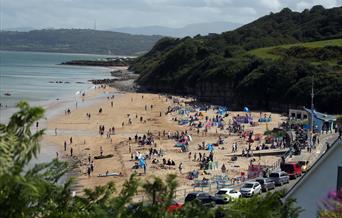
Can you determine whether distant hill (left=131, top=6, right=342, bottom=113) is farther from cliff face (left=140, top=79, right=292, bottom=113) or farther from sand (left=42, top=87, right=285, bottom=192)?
sand (left=42, top=87, right=285, bottom=192)

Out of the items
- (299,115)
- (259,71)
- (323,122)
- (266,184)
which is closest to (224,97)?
(259,71)

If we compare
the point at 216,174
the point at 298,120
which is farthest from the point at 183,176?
the point at 298,120

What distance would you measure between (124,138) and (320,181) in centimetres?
4071

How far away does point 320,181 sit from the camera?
10492mm

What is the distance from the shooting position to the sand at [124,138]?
36000 mm

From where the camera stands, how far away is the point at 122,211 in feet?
20.0

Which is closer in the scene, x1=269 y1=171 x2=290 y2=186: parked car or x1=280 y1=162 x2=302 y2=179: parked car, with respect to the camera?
x1=269 y1=171 x2=290 y2=186: parked car

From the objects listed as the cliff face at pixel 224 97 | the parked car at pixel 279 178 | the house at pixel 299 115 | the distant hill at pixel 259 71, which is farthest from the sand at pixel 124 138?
the distant hill at pixel 259 71

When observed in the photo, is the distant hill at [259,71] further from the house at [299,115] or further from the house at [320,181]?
the house at [320,181]

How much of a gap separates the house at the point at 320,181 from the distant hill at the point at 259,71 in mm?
55255

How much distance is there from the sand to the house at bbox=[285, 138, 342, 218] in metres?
17.4

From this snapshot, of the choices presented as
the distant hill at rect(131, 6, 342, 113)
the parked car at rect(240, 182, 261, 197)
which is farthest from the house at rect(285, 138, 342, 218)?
the distant hill at rect(131, 6, 342, 113)

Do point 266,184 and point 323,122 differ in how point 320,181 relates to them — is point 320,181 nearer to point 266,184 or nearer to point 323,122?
point 266,184

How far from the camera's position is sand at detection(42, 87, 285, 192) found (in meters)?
36.0
